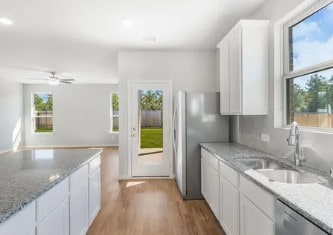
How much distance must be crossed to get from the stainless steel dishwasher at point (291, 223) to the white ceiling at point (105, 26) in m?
2.56

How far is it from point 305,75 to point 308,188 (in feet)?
4.65

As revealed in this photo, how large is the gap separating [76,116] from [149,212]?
7856mm

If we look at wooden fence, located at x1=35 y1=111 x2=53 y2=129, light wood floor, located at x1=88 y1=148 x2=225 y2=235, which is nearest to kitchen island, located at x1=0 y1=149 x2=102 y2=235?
light wood floor, located at x1=88 y1=148 x2=225 y2=235

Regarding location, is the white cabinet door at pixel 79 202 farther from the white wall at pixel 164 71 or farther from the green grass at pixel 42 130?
the green grass at pixel 42 130

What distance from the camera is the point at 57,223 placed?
6.34ft

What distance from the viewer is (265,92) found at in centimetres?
307

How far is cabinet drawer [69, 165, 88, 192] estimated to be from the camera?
7.64 feet

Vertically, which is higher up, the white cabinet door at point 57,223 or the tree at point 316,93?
the tree at point 316,93

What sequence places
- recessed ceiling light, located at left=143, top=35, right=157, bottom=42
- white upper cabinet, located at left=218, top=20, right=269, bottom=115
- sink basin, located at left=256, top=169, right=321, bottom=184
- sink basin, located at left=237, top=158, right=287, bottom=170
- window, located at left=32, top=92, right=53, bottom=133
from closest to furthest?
sink basin, located at left=256, top=169, right=321, bottom=184 < sink basin, located at left=237, top=158, right=287, bottom=170 < white upper cabinet, located at left=218, top=20, right=269, bottom=115 < recessed ceiling light, located at left=143, top=35, right=157, bottom=42 < window, located at left=32, top=92, right=53, bottom=133

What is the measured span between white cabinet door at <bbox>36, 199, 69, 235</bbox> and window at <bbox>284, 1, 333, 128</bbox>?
234 cm

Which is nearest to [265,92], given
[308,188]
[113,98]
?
[308,188]

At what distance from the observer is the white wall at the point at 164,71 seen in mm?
5254

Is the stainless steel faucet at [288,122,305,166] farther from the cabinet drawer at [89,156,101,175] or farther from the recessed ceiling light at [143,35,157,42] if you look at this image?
the recessed ceiling light at [143,35,157,42]

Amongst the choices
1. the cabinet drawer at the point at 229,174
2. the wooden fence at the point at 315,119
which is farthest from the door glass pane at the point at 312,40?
the cabinet drawer at the point at 229,174
